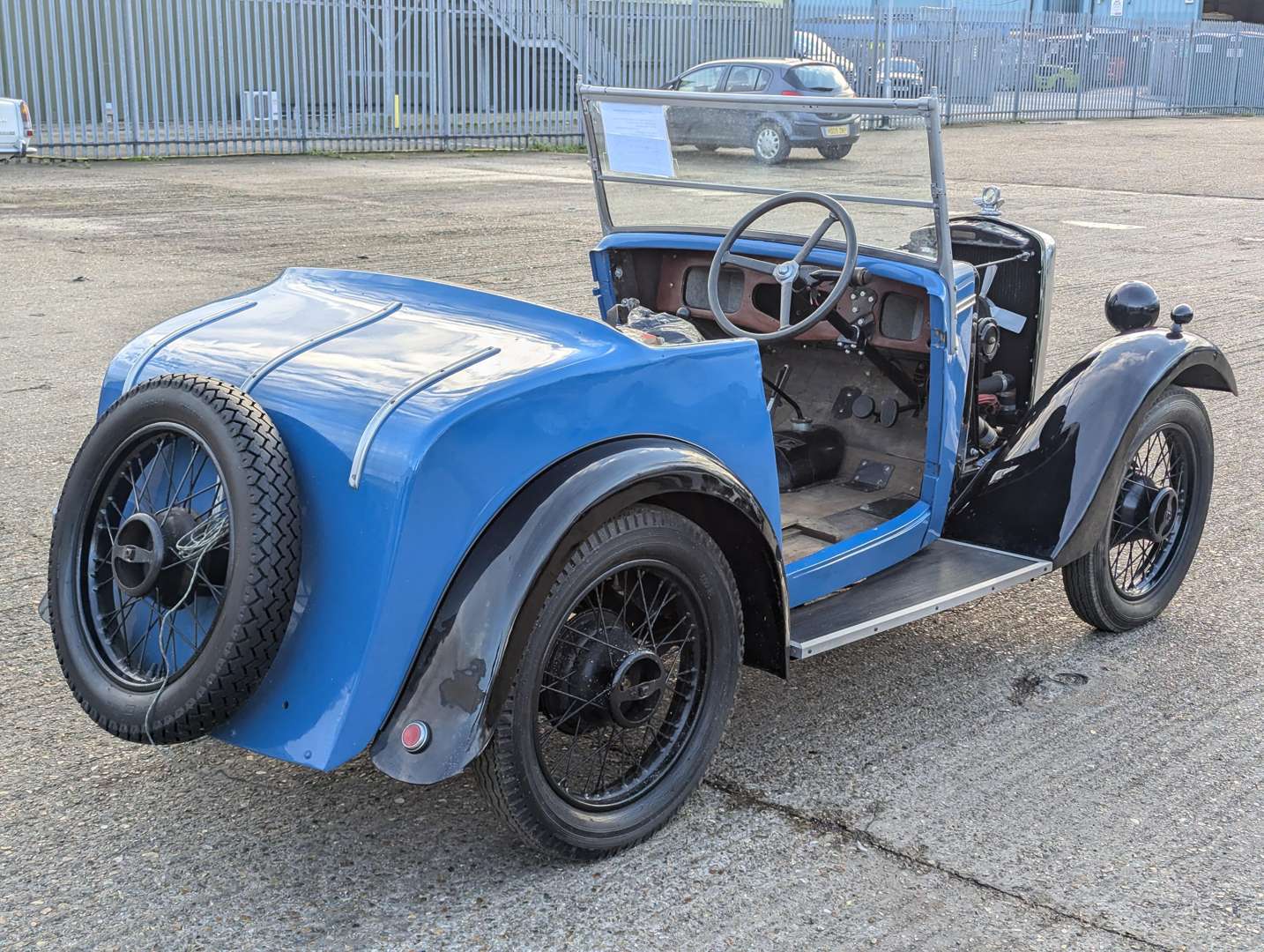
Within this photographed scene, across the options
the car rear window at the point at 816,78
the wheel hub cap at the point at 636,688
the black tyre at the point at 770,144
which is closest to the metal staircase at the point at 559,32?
the car rear window at the point at 816,78

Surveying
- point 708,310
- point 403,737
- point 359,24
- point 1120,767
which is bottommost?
point 1120,767

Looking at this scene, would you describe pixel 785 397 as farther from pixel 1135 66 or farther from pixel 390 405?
pixel 1135 66

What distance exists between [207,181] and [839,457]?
13483 mm

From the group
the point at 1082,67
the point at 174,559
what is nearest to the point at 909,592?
the point at 174,559

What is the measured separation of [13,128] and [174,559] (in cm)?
1582

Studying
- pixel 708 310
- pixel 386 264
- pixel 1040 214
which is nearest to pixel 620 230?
pixel 708 310

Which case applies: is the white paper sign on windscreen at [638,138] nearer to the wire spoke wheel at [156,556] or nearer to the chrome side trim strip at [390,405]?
the chrome side trim strip at [390,405]

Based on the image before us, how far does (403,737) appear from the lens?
2471 mm

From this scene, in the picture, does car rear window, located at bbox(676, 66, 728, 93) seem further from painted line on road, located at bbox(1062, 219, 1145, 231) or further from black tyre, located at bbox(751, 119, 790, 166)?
black tyre, located at bbox(751, 119, 790, 166)

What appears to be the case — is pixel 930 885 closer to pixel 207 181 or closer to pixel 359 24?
pixel 207 181

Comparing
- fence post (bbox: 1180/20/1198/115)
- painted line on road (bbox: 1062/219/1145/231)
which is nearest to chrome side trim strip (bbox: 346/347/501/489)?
painted line on road (bbox: 1062/219/1145/231)

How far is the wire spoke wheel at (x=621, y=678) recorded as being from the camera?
108 inches

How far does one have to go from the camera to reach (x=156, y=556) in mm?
2574

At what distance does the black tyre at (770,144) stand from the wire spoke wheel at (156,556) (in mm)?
2016
